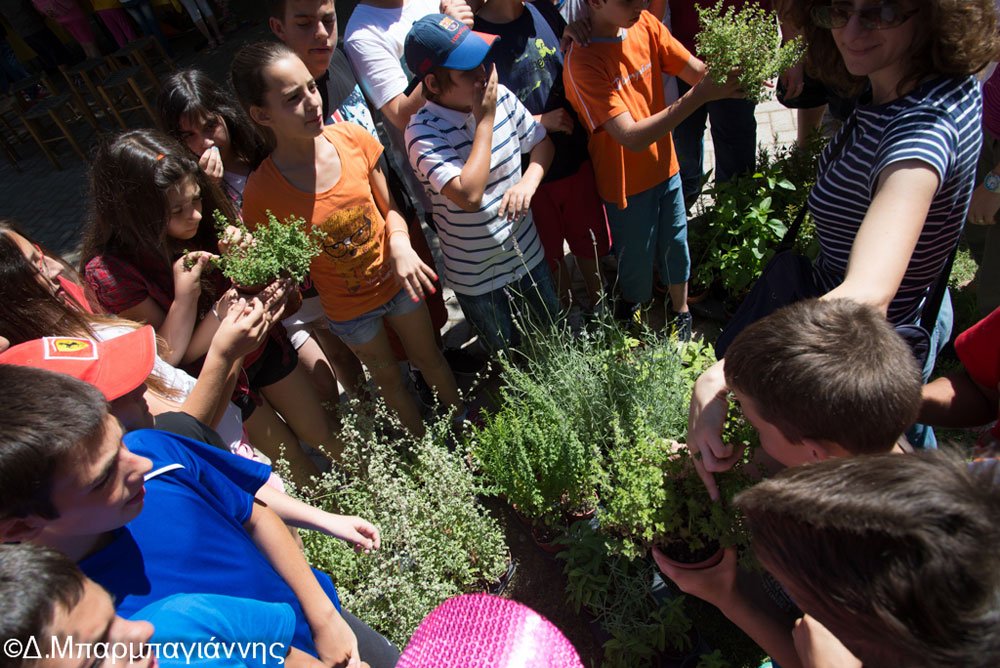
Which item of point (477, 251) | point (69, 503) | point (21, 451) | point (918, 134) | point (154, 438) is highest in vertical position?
point (21, 451)

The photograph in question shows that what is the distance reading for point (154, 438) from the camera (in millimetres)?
1624

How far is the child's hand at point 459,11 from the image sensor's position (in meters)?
2.90

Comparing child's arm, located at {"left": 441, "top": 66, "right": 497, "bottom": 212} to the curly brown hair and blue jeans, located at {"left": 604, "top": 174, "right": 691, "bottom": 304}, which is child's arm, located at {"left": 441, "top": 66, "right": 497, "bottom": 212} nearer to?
blue jeans, located at {"left": 604, "top": 174, "right": 691, "bottom": 304}

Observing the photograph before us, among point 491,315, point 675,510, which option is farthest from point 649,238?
point 675,510

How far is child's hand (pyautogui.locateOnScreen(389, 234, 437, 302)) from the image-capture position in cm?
276

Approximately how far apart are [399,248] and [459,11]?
1171 mm

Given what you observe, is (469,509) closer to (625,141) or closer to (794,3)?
(625,141)

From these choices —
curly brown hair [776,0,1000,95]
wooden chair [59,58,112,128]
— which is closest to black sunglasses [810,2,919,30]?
curly brown hair [776,0,1000,95]

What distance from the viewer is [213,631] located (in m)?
1.32

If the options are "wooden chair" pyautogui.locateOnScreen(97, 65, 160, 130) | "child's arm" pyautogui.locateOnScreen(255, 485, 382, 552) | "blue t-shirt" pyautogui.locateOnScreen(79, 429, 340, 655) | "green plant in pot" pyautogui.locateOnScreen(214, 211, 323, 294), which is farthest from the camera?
"wooden chair" pyautogui.locateOnScreen(97, 65, 160, 130)

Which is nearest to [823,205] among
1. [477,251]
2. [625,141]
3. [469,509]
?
[625,141]

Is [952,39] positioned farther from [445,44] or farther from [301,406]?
[301,406]

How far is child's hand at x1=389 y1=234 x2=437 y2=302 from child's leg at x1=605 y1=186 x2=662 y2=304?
1099mm

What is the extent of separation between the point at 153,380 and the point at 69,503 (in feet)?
3.18
